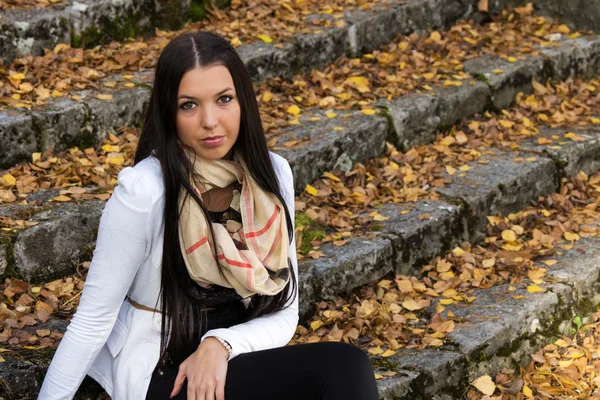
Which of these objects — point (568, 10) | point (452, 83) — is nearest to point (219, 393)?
point (452, 83)

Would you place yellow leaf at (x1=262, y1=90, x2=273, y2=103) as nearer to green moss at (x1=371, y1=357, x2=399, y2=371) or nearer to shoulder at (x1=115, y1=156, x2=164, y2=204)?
green moss at (x1=371, y1=357, x2=399, y2=371)

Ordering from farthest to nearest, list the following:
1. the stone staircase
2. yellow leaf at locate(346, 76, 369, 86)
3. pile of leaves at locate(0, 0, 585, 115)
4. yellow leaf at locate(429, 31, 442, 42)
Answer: yellow leaf at locate(429, 31, 442, 42) < yellow leaf at locate(346, 76, 369, 86) < pile of leaves at locate(0, 0, 585, 115) < the stone staircase

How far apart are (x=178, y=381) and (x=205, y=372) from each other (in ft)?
0.34

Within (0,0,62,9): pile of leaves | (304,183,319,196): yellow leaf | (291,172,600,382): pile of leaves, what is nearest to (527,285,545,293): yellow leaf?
(291,172,600,382): pile of leaves

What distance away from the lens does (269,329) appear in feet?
8.63

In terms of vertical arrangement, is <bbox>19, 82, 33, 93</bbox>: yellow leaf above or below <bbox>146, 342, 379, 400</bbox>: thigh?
above

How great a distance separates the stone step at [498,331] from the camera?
11.0 ft

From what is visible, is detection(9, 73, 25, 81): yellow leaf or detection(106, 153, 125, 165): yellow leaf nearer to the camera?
detection(106, 153, 125, 165): yellow leaf

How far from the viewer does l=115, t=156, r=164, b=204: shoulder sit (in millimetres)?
2371

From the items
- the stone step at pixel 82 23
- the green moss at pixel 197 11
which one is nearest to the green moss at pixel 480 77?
the green moss at pixel 197 11

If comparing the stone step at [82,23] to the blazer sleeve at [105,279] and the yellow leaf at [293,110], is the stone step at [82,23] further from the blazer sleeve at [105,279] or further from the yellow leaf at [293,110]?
the blazer sleeve at [105,279]

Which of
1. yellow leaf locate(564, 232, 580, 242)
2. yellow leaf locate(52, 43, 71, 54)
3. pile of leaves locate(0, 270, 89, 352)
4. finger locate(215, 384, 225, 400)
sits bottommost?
yellow leaf locate(564, 232, 580, 242)

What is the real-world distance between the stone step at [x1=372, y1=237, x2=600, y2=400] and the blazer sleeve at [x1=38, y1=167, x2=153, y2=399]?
129cm

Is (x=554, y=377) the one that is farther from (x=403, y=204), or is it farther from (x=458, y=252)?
(x=403, y=204)
